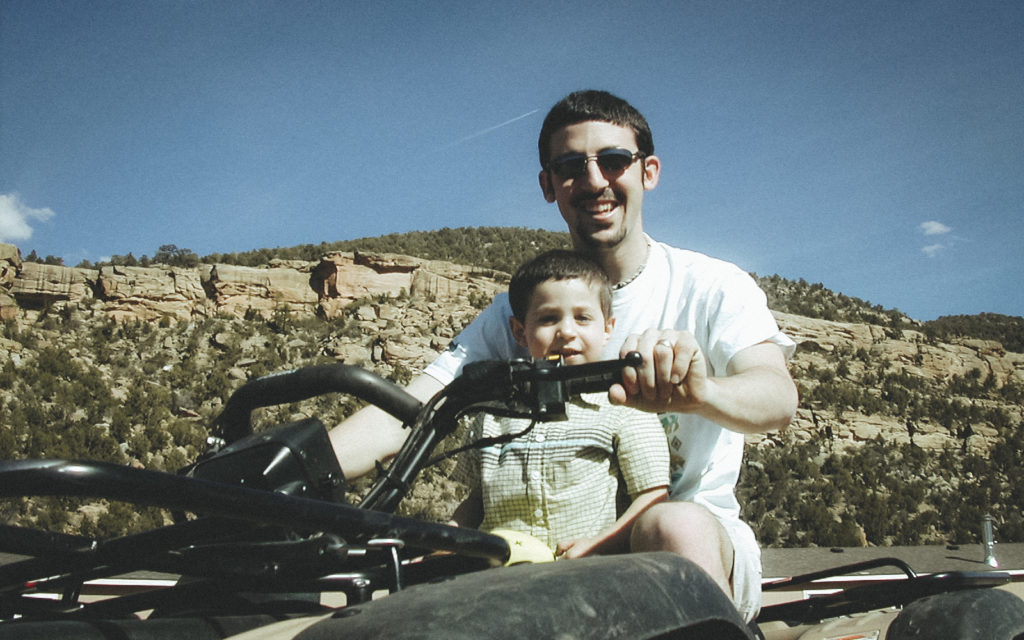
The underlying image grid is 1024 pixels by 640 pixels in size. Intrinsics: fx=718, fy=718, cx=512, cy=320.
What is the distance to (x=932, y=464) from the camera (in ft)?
122

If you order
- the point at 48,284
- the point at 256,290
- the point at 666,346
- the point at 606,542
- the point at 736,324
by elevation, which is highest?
the point at 48,284

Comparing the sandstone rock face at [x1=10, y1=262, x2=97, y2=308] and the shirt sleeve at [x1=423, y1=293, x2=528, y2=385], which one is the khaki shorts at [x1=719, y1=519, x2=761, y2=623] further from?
the sandstone rock face at [x1=10, y1=262, x2=97, y2=308]

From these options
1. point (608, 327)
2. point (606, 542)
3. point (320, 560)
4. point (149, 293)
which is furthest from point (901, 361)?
point (320, 560)

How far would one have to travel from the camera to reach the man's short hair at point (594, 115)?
9.77 ft

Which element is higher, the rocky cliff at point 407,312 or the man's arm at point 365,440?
the rocky cliff at point 407,312

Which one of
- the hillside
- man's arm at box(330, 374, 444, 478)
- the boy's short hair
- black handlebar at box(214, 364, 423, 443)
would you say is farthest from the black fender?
the hillside

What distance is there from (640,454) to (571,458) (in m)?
0.21

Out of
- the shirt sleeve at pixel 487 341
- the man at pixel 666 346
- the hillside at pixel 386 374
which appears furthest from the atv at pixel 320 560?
the hillside at pixel 386 374

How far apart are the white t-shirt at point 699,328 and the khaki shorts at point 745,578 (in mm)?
194

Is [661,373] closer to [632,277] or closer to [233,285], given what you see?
[632,277]

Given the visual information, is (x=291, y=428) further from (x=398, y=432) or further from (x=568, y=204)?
(x=568, y=204)

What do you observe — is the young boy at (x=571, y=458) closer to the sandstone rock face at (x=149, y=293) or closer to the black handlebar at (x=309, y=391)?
the black handlebar at (x=309, y=391)

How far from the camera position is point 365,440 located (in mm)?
2203

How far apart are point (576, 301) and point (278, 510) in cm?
157
